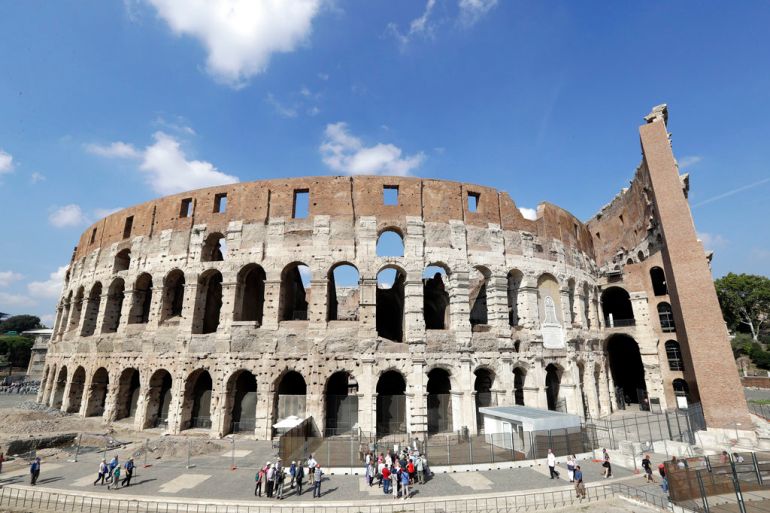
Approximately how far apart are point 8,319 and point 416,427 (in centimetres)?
11560

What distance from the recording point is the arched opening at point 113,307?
2442 centimetres

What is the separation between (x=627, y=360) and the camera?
30562mm

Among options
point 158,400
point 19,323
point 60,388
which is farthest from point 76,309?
point 19,323

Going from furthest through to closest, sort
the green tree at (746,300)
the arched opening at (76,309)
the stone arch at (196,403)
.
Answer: the green tree at (746,300) → the arched opening at (76,309) → the stone arch at (196,403)

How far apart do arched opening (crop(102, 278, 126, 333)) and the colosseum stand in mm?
111

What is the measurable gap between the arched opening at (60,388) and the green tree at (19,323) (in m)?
85.8

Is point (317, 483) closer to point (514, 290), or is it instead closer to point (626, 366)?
point (514, 290)

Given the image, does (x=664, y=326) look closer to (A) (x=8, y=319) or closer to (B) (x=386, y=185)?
(B) (x=386, y=185)

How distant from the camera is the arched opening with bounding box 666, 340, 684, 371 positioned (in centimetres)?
2486

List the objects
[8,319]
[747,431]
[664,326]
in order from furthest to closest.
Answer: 1. [8,319]
2. [664,326]
3. [747,431]

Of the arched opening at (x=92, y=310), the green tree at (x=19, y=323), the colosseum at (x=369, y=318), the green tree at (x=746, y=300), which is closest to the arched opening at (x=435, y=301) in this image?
the colosseum at (x=369, y=318)

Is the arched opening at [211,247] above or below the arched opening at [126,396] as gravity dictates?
above

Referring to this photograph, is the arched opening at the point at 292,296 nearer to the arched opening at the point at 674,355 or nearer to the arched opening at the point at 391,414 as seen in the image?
the arched opening at the point at 391,414

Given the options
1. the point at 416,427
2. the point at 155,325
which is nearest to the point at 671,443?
the point at 416,427
